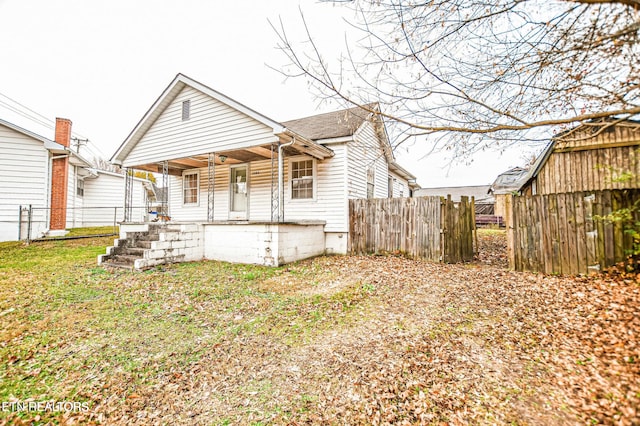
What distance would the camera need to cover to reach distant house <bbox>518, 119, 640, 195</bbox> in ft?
24.7

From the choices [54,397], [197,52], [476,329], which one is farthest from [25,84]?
[476,329]

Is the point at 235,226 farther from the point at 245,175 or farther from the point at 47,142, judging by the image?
the point at 47,142

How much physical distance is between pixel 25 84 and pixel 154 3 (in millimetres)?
23810

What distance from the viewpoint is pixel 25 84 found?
71.6ft

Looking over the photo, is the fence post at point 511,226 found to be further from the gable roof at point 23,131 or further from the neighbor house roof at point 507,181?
the gable roof at point 23,131

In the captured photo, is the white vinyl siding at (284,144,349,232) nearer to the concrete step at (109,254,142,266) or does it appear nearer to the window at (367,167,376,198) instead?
the window at (367,167,376,198)

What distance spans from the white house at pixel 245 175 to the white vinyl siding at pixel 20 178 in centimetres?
487

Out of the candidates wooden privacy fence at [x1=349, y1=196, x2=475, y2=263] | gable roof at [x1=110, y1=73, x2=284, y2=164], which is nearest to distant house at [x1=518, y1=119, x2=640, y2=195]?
wooden privacy fence at [x1=349, y1=196, x2=475, y2=263]

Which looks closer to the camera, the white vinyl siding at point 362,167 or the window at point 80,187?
the white vinyl siding at point 362,167

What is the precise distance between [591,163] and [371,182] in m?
7.32

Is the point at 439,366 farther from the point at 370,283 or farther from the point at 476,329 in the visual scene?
the point at 370,283

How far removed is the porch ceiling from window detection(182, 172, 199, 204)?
0.36 m

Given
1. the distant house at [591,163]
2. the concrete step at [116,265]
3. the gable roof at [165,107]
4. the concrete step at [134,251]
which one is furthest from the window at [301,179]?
the distant house at [591,163]

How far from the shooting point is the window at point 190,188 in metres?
12.3
